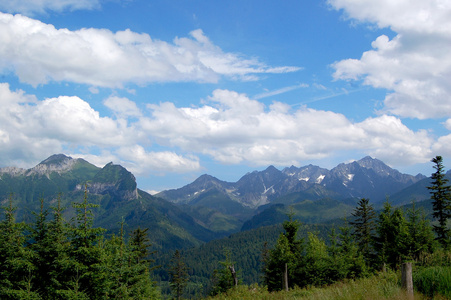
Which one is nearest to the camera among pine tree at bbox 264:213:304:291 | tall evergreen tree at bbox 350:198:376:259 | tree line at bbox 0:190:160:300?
tree line at bbox 0:190:160:300

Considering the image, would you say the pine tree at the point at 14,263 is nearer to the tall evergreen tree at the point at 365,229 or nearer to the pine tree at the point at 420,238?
the pine tree at the point at 420,238

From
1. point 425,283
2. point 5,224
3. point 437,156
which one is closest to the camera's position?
point 425,283

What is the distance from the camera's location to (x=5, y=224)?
28.5 metres

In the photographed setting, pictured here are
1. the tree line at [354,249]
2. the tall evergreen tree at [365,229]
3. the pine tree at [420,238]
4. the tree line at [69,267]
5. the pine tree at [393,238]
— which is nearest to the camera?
the tree line at [69,267]

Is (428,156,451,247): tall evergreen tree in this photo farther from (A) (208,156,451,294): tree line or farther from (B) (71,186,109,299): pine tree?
(B) (71,186,109,299): pine tree

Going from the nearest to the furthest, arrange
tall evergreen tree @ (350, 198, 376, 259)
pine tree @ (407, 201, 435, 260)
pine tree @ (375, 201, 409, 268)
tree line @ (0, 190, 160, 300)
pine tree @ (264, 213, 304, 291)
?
1. tree line @ (0, 190, 160, 300)
2. pine tree @ (264, 213, 304, 291)
3. pine tree @ (407, 201, 435, 260)
4. pine tree @ (375, 201, 409, 268)
5. tall evergreen tree @ (350, 198, 376, 259)

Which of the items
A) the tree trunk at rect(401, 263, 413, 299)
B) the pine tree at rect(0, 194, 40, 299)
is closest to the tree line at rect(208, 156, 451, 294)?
the pine tree at rect(0, 194, 40, 299)

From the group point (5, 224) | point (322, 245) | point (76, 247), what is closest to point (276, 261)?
point (322, 245)

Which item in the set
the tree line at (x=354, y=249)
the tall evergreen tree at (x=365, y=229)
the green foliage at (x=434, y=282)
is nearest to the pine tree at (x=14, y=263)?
the tree line at (x=354, y=249)

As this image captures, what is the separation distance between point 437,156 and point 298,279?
24207 mm

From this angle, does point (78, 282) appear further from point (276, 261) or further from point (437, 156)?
point (437, 156)

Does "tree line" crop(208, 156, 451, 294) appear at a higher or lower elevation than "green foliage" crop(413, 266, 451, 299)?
lower

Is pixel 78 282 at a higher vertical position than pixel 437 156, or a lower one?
lower

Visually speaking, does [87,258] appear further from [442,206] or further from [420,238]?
[442,206]
